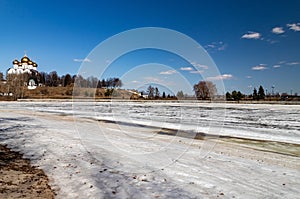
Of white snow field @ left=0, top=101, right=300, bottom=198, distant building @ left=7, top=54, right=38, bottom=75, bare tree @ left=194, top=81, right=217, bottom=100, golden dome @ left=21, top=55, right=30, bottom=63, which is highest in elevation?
golden dome @ left=21, top=55, right=30, bottom=63

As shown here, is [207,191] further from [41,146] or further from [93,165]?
[41,146]

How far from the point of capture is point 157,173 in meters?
6.23

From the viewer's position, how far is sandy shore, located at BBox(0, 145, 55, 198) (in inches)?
184

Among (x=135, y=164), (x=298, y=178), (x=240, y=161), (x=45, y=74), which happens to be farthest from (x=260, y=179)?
(x=45, y=74)

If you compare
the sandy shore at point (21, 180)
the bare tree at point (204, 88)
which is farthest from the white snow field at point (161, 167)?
the bare tree at point (204, 88)

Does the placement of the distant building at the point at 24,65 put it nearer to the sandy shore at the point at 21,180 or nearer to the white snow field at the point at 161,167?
the white snow field at the point at 161,167

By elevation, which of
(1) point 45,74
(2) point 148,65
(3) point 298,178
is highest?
(1) point 45,74

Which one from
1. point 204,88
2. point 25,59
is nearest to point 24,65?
point 25,59

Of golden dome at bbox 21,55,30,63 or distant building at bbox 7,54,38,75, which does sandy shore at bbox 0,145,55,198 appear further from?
golden dome at bbox 21,55,30,63

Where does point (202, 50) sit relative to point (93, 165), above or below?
above

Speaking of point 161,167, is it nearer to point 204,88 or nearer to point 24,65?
point 204,88

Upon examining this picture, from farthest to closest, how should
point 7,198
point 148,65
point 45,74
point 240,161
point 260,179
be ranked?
point 45,74
point 148,65
point 240,161
point 260,179
point 7,198

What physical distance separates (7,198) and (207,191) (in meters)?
3.93

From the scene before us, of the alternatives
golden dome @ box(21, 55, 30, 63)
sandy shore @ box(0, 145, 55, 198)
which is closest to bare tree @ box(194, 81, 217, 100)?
sandy shore @ box(0, 145, 55, 198)
